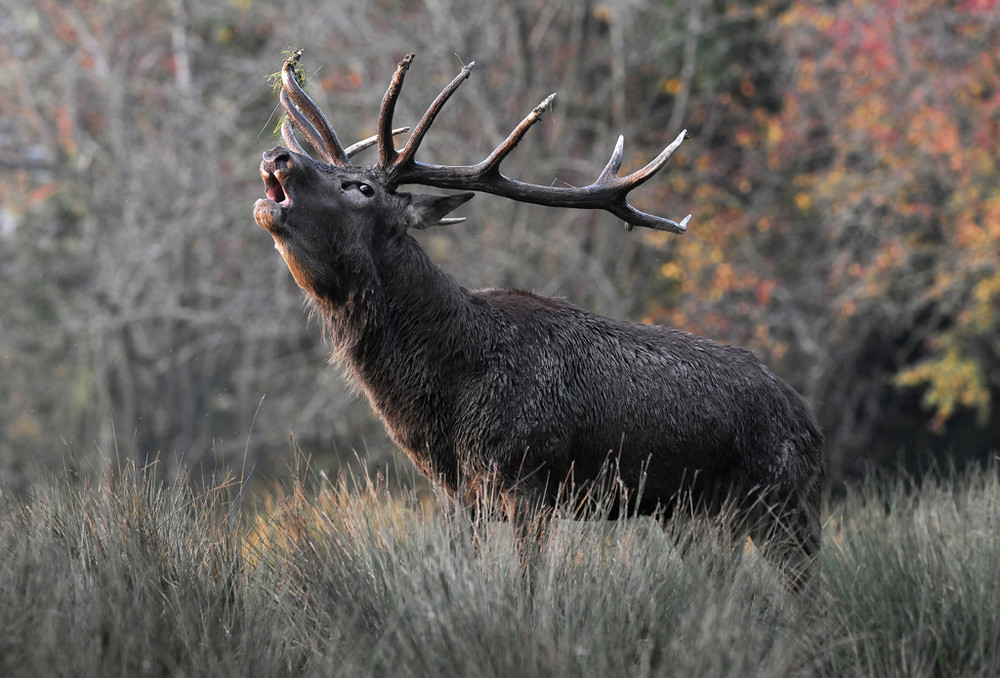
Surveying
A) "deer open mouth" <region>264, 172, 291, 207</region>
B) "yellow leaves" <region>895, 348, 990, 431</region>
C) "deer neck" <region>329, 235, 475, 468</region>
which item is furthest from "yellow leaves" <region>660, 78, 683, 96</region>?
"deer open mouth" <region>264, 172, 291, 207</region>

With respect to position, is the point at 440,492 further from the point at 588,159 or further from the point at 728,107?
the point at 728,107

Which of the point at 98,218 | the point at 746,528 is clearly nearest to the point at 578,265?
the point at 98,218

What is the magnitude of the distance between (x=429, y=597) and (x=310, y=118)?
2.53 m

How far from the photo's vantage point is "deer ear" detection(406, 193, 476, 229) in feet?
17.7

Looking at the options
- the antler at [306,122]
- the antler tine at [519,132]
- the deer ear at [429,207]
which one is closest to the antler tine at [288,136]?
the antler at [306,122]

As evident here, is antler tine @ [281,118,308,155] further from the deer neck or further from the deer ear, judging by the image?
the deer neck

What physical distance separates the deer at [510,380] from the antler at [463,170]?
0.02m

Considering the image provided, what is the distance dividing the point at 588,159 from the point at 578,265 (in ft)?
6.59

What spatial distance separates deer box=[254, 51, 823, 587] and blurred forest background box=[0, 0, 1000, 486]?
26.6 ft

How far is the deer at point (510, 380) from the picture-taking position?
5.08 meters

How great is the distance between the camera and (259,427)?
655 inches

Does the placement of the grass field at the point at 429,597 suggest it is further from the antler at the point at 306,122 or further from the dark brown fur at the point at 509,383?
the antler at the point at 306,122

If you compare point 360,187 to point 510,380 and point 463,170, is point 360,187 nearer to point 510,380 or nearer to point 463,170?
point 463,170

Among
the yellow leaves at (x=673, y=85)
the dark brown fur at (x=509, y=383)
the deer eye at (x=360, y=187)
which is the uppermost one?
the yellow leaves at (x=673, y=85)
